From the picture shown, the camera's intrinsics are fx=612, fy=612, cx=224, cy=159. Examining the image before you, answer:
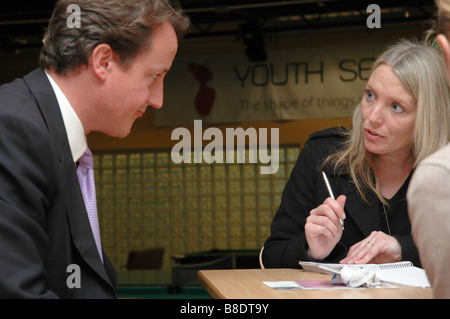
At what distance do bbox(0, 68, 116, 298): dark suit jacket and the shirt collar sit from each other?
0.02 metres

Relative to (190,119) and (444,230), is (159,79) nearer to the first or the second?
(444,230)

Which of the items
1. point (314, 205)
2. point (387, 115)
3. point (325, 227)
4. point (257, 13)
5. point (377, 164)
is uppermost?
point (257, 13)

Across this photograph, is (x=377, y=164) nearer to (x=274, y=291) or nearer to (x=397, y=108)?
(x=397, y=108)

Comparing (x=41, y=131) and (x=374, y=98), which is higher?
(x=374, y=98)

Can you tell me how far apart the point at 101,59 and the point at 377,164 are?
1.09 m

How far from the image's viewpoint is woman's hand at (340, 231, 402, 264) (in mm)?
1637

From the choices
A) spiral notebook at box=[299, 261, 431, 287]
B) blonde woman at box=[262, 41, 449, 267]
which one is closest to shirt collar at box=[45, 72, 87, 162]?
spiral notebook at box=[299, 261, 431, 287]

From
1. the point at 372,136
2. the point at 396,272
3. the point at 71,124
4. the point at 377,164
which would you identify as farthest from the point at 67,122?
the point at 377,164

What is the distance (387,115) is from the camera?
1.85 meters

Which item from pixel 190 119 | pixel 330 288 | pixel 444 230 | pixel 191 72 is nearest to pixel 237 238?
pixel 190 119

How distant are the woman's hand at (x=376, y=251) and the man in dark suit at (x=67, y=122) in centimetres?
68

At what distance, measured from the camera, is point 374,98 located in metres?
1.89
